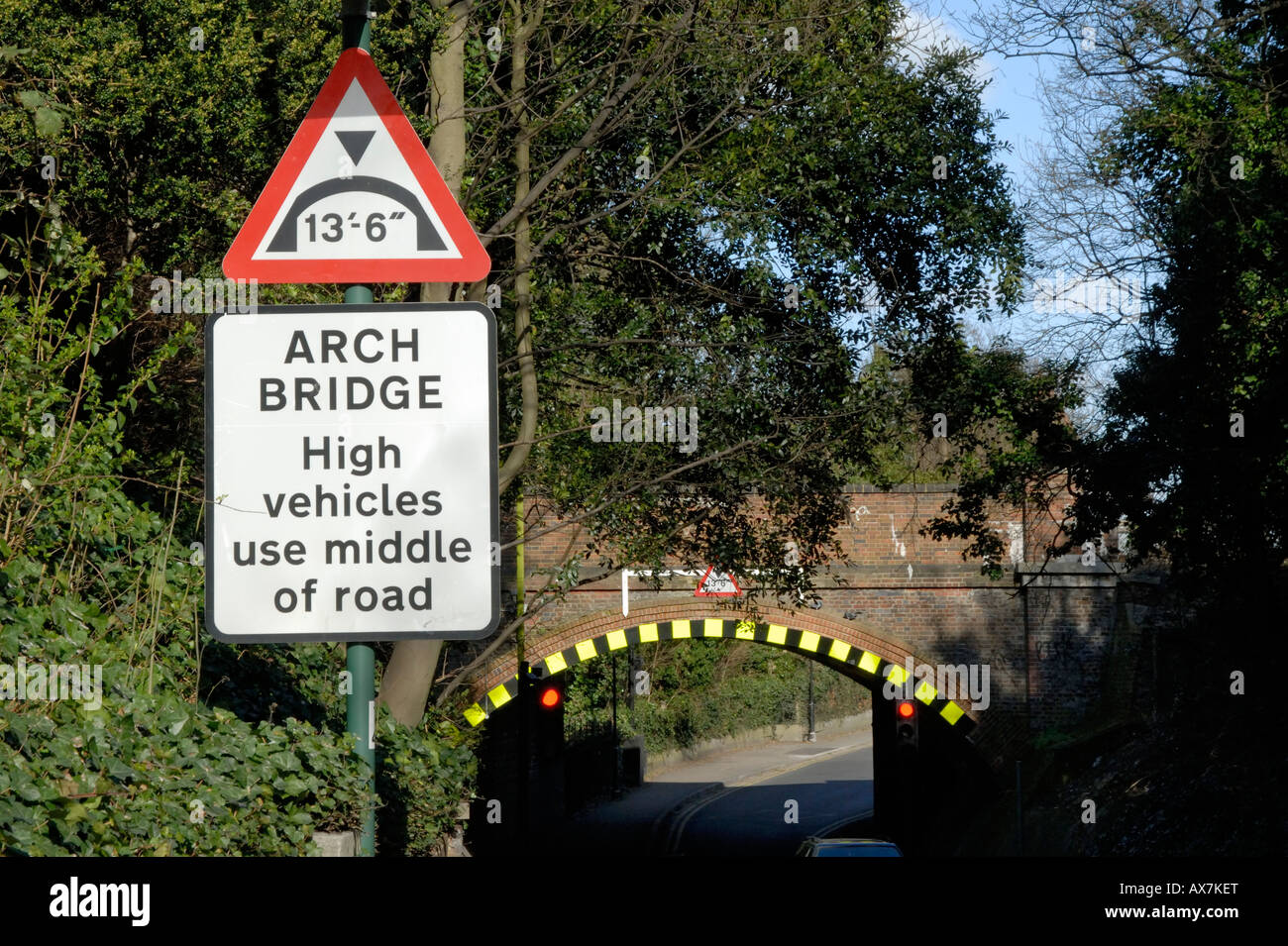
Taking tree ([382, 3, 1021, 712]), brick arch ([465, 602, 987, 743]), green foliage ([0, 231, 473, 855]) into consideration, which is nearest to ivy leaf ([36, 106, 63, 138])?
green foliage ([0, 231, 473, 855])

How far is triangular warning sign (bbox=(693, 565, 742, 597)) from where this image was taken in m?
14.6

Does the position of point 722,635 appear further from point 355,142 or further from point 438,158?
point 355,142

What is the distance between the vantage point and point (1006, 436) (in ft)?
55.3

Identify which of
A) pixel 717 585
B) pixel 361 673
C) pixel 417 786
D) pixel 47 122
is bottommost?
pixel 417 786

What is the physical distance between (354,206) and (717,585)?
52.0 feet

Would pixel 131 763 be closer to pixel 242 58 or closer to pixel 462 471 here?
pixel 462 471

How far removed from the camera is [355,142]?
3832mm

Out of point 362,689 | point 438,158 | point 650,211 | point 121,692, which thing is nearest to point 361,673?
point 362,689

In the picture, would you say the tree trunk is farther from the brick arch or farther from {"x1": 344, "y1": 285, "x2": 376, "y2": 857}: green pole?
the brick arch

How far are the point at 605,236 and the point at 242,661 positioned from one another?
6932mm

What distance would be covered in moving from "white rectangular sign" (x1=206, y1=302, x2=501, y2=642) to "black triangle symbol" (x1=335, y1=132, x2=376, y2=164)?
0.50 meters

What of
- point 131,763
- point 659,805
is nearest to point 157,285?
point 131,763

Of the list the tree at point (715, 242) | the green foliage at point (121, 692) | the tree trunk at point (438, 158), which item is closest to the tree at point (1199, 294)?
the tree at point (715, 242)

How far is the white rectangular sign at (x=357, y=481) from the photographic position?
361cm
